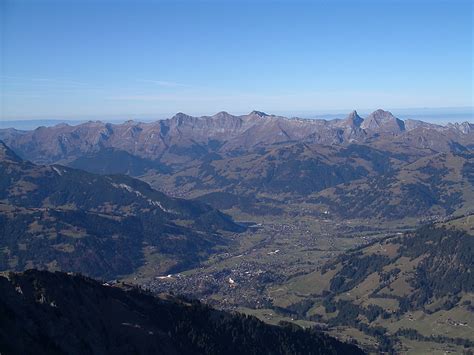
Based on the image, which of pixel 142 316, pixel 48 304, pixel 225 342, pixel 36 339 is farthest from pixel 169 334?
pixel 36 339

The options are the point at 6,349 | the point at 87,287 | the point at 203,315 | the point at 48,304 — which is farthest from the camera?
the point at 203,315

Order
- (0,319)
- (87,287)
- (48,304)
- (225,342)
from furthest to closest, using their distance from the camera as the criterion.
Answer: (225,342) < (87,287) < (48,304) < (0,319)

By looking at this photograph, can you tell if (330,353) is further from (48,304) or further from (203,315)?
(48,304)

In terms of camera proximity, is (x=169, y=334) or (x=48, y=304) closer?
(x=48, y=304)

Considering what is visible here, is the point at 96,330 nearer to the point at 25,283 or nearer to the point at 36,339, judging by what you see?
the point at 25,283

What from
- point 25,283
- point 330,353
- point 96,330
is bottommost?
point 330,353

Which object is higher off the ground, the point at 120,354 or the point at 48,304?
the point at 48,304
